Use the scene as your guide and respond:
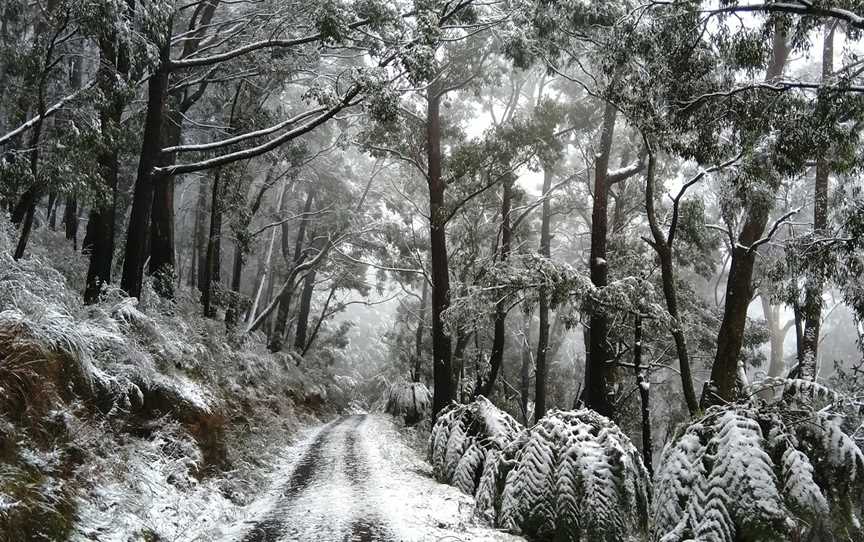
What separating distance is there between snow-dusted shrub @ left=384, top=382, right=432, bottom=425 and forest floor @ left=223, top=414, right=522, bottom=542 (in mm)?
8887

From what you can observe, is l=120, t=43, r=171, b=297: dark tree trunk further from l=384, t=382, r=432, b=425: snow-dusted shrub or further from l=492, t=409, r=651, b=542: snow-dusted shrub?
l=384, t=382, r=432, b=425: snow-dusted shrub

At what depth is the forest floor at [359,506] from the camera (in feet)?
18.2

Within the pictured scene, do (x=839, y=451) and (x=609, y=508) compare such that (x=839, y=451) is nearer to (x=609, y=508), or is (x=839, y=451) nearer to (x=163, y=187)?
(x=609, y=508)

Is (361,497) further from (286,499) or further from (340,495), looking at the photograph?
(286,499)

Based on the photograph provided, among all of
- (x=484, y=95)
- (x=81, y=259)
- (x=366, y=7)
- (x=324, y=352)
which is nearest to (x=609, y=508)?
(x=366, y=7)

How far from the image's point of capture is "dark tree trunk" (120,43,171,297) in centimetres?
895

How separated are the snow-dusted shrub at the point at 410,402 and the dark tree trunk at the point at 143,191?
39.5 ft

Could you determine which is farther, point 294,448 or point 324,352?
point 324,352

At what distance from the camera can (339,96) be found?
8875 mm

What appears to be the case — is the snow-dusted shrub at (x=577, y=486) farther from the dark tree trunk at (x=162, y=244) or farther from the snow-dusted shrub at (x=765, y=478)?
the dark tree trunk at (x=162, y=244)

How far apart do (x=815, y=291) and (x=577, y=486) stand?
6.78m

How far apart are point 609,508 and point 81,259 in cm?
1217

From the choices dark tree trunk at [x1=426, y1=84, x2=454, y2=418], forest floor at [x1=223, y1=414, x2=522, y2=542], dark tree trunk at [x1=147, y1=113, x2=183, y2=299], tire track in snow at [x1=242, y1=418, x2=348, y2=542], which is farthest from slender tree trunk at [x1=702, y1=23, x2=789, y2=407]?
dark tree trunk at [x1=147, y1=113, x2=183, y2=299]

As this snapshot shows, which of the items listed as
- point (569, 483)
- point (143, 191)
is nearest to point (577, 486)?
point (569, 483)
